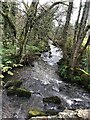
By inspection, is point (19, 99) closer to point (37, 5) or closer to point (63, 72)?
point (63, 72)

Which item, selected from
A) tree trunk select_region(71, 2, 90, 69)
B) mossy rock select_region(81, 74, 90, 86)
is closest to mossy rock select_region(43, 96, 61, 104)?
mossy rock select_region(81, 74, 90, 86)

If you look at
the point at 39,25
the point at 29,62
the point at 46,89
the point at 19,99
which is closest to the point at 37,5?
the point at 39,25

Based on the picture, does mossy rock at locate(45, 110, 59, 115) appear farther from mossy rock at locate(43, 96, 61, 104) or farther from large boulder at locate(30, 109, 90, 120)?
large boulder at locate(30, 109, 90, 120)

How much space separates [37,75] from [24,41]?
1696 mm

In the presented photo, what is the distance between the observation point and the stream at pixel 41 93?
6.77 m

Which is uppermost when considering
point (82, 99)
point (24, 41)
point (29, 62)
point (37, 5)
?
point (37, 5)

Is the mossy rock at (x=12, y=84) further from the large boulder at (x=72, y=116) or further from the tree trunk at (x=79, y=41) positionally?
the tree trunk at (x=79, y=41)

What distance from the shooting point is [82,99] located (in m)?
8.00

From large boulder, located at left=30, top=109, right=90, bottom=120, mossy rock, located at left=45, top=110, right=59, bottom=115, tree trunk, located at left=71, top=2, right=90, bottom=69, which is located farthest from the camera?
tree trunk, located at left=71, top=2, right=90, bottom=69

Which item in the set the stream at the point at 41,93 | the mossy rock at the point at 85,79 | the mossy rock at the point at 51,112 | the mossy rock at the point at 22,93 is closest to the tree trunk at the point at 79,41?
the mossy rock at the point at 85,79

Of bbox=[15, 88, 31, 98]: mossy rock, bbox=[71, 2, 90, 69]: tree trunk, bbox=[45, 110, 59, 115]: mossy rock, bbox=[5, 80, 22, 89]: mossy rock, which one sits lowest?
bbox=[45, 110, 59, 115]: mossy rock

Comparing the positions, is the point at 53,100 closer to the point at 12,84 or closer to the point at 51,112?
the point at 51,112

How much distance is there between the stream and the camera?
6.77m

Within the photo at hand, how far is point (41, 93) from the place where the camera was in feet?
26.4
